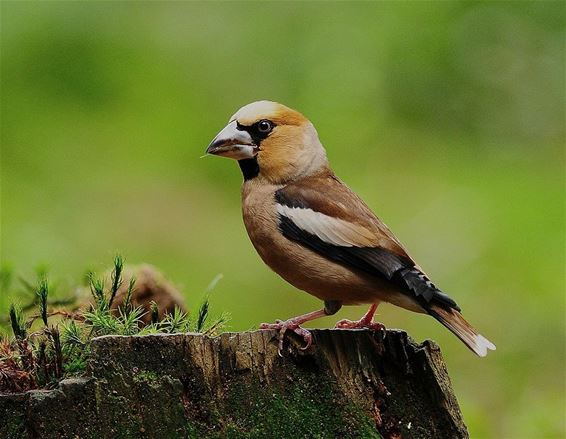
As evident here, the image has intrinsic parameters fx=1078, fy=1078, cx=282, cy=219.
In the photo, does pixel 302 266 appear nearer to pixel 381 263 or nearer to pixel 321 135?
pixel 381 263

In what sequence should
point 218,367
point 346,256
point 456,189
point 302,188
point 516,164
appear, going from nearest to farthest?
point 218,367, point 346,256, point 302,188, point 456,189, point 516,164

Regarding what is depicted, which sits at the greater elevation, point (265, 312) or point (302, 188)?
point (302, 188)

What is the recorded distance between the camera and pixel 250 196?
19.1 feet

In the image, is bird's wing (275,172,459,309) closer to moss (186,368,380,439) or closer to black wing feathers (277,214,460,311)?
black wing feathers (277,214,460,311)

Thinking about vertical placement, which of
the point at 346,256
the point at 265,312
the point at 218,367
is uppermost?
the point at 346,256

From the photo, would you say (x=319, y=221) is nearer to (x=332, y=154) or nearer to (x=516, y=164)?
(x=332, y=154)

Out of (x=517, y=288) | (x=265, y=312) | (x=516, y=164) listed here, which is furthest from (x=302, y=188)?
(x=516, y=164)

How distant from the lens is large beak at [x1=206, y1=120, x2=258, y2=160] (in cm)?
581

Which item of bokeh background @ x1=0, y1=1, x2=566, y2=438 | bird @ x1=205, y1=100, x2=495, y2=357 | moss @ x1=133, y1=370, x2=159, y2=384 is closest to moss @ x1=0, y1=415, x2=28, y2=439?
moss @ x1=133, y1=370, x2=159, y2=384

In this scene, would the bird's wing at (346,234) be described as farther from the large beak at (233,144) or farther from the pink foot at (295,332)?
the pink foot at (295,332)

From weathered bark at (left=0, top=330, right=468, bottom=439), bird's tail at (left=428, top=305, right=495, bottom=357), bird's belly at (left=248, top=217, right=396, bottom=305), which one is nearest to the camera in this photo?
weathered bark at (left=0, top=330, right=468, bottom=439)

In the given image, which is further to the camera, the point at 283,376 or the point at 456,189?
the point at 456,189

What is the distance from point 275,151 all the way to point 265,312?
4.13 metres

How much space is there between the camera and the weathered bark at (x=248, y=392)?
411 cm
